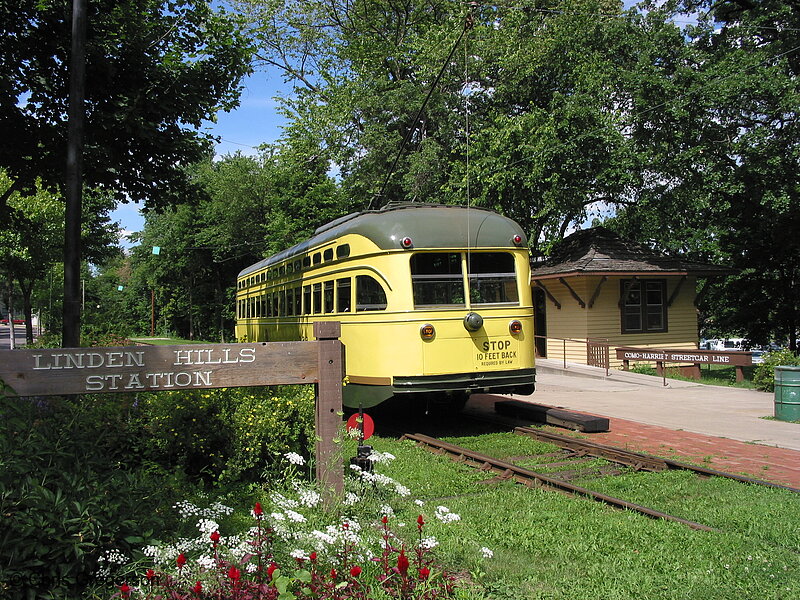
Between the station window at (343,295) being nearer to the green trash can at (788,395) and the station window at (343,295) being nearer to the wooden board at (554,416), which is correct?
the wooden board at (554,416)

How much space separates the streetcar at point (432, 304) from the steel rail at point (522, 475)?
0.78m

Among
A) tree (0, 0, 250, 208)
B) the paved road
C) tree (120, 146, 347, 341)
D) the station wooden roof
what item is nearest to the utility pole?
tree (0, 0, 250, 208)

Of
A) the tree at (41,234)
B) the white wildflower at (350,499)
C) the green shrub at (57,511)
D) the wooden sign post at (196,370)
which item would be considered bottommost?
the white wildflower at (350,499)

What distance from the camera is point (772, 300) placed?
28.7m

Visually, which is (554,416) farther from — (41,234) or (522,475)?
(41,234)

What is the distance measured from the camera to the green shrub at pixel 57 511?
10.2 ft

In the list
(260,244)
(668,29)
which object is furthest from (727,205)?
(260,244)

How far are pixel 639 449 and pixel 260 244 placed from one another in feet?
108

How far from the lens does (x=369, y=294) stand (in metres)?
9.84

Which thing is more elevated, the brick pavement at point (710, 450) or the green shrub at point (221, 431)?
the green shrub at point (221, 431)

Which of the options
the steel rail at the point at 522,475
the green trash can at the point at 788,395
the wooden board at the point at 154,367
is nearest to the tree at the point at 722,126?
the green trash can at the point at 788,395

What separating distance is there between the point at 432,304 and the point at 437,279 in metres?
0.41

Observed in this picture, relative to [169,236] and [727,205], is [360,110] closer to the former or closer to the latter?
[727,205]

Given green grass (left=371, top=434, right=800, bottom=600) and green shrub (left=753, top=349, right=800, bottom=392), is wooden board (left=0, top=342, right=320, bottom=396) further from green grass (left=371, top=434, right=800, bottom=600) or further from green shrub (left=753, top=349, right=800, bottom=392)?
green shrub (left=753, top=349, right=800, bottom=392)
